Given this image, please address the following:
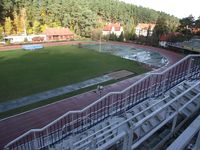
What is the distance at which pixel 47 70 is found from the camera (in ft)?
72.2

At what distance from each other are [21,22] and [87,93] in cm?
3744

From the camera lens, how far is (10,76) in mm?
19609

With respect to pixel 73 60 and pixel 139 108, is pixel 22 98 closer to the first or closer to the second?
pixel 139 108

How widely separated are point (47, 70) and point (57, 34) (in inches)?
1093

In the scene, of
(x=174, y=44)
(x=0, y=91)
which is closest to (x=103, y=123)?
(x=0, y=91)

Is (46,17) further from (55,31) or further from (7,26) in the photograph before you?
(7,26)

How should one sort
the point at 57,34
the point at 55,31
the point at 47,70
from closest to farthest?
the point at 47,70 < the point at 57,34 < the point at 55,31

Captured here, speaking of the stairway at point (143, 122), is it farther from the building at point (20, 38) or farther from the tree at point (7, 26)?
the tree at point (7, 26)

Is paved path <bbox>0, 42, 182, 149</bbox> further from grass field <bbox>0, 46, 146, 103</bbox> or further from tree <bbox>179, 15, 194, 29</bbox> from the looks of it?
tree <bbox>179, 15, 194, 29</bbox>

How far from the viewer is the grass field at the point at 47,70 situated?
1670 centimetres

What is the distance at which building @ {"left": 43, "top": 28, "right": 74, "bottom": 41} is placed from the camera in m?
47.1

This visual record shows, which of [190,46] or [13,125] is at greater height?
[190,46]

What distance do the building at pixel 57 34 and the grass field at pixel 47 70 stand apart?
1916 cm

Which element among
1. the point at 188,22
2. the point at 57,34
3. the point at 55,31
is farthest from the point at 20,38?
the point at 188,22
